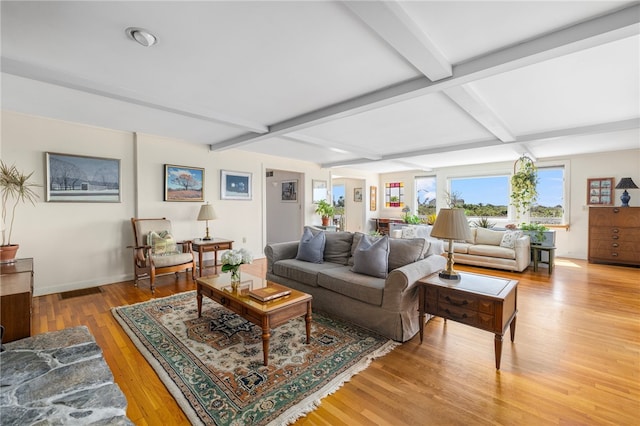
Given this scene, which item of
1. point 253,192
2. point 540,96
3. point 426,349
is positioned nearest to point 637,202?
point 540,96

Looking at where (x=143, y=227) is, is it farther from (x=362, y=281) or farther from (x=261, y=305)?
(x=362, y=281)

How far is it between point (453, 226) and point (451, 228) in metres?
0.02

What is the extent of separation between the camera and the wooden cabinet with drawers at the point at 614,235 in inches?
209

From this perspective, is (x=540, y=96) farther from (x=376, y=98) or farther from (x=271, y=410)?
(x=271, y=410)

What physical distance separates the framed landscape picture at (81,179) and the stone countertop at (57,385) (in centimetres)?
254

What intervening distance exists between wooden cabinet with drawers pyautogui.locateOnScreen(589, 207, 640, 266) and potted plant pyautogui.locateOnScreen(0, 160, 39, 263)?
9503 mm

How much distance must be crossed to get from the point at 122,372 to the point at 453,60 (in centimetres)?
339

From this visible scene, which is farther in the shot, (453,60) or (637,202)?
(637,202)

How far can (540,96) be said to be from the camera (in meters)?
2.82

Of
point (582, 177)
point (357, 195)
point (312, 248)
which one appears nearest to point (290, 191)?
point (357, 195)

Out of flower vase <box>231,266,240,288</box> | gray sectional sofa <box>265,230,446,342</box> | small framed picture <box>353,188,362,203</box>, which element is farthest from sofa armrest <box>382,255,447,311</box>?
small framed picture <box>353,188,362,203</box>

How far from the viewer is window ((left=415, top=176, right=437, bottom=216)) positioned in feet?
27.9

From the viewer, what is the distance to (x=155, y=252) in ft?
13.6

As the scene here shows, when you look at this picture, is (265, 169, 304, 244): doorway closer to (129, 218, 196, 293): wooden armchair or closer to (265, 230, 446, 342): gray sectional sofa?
(129, 218, 196, 293): wooden armchair
